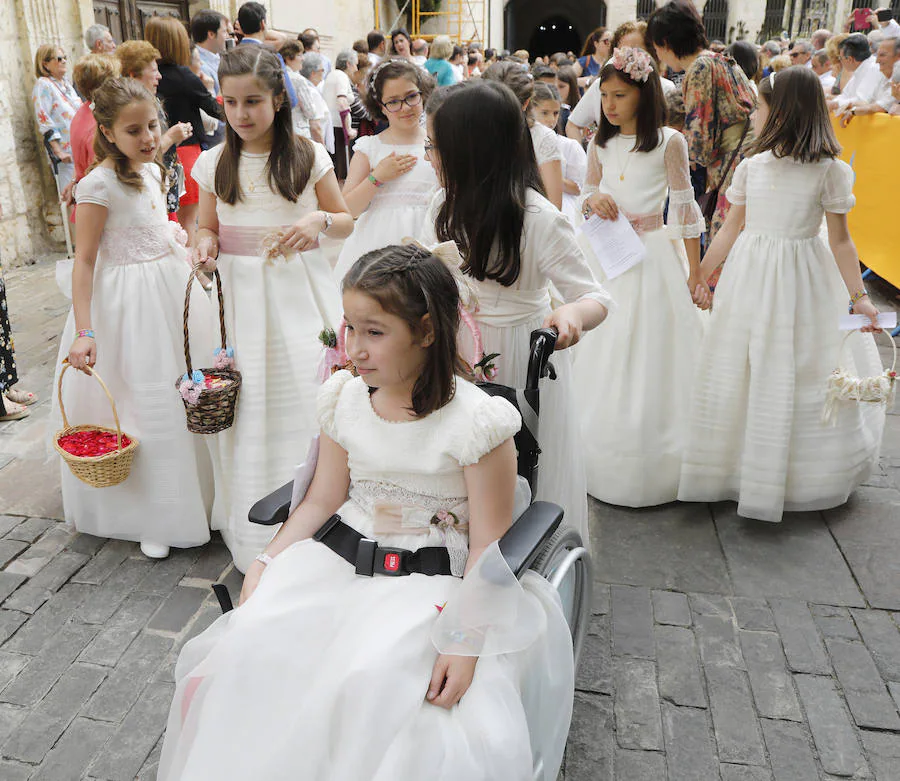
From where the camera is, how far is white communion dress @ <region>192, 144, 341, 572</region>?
3.08 m

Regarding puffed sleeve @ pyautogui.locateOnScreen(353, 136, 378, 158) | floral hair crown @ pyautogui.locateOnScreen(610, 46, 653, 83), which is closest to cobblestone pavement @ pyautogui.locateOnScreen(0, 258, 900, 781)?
floral hair crown @ pyautogui.locateOnScreen(610, 46, 653, 83)

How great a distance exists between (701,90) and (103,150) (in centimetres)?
326

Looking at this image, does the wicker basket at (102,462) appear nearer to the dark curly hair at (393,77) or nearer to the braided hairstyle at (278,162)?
the braided hairstyle at (278,162)

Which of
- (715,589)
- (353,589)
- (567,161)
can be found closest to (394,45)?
(567,161)

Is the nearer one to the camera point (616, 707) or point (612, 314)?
point (616, 707)

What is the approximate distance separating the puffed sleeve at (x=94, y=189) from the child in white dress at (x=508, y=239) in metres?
1.37

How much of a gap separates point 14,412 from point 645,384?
347 centimetres

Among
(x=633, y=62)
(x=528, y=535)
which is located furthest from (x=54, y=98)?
(x=528, y=535)

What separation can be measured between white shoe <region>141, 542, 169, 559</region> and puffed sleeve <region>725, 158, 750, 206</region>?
109 inches

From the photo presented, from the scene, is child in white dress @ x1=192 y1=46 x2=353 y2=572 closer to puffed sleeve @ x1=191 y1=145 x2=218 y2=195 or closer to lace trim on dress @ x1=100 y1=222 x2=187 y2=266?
puffed sleeve @ x1=191 y1=145 x2=218 y2=195

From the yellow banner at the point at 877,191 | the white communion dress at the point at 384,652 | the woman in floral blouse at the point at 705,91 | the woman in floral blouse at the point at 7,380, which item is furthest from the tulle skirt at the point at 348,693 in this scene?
the yellow banner at the point at 877,191

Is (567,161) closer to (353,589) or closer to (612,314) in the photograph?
(612,314)

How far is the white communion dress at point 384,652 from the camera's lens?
1552 mm

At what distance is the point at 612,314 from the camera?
3678 millimetres
